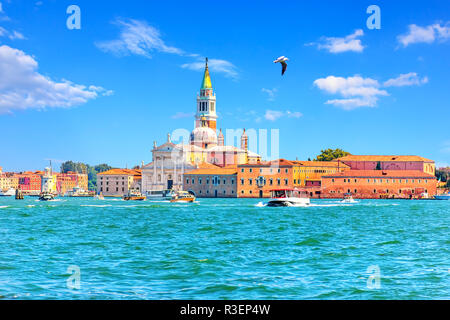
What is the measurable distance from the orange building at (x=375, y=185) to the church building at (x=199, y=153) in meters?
14.6

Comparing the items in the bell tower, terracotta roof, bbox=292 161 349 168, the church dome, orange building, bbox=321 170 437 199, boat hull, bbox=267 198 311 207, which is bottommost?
boat hull, bbox=267 198 311 207

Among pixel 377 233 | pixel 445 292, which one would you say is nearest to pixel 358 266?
pixel 445 292

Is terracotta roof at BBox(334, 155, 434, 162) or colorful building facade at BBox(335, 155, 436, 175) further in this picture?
terracotta roof at BBox(334, 155, 434, 162)

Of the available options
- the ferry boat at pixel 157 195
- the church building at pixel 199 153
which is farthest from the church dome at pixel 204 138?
the ferry boat at pixel 157 195

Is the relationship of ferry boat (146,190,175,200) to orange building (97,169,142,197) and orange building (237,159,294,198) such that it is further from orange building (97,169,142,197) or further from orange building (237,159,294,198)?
orange building (97,169,142,197)

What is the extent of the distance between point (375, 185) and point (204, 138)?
27.7m

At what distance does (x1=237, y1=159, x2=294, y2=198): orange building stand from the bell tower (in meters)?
21.6

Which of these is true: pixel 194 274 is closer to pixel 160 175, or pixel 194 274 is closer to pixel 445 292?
pixel 445 292

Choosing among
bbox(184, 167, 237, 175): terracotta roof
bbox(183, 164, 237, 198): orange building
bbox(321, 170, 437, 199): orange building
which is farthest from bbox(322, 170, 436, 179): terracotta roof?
bbox(184, 167, 237, 175): terracotta roof

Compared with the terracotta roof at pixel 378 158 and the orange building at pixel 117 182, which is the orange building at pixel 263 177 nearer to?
the terracotta roof at pixel 378 158

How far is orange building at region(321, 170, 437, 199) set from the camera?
2653 inches

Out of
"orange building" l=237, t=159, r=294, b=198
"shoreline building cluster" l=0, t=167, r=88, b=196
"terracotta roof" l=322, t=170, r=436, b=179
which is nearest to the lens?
"terracotta roof" l=322, t=170, r=436, b=179

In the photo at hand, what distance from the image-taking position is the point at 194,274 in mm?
9383

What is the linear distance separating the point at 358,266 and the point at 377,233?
8096 millimetres
